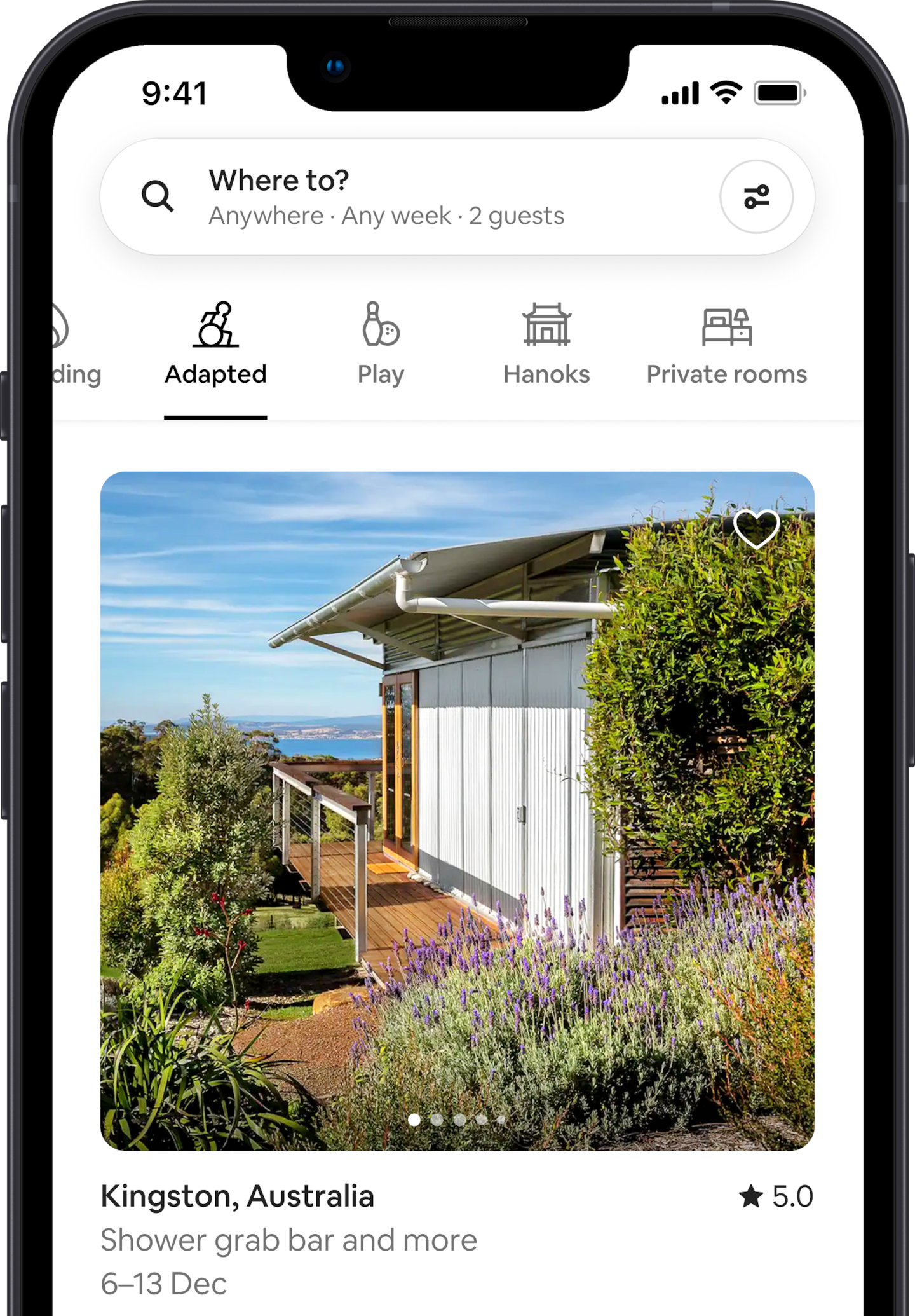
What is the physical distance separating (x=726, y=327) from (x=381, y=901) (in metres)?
8.99

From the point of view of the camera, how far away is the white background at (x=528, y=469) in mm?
1767

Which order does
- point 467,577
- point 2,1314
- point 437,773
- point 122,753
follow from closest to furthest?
1. point 2,1314
2. point 122,753
3. point 467,577
4. point 437,773

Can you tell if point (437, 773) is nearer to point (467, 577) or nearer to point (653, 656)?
point (467, 577)

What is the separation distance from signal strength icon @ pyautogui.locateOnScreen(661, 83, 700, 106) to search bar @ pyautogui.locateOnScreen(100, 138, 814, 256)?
0.28ft

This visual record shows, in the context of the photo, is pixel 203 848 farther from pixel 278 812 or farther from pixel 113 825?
pixel 278 812

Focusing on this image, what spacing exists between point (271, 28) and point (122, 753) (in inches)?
63.1

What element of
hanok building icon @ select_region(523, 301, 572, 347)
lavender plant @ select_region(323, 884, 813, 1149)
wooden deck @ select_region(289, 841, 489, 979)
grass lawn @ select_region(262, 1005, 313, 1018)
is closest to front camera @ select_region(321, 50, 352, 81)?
hanok building icon @ select_region(523, 301, 572, 347)

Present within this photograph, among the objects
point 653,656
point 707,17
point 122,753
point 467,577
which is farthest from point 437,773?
point 707,17

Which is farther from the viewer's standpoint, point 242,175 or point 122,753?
point 122,753

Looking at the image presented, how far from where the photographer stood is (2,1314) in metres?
1.72

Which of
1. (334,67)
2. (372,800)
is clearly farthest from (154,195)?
(372,800)

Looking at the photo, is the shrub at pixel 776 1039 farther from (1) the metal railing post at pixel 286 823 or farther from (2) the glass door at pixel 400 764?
(2) the glass door at pixel 400 764

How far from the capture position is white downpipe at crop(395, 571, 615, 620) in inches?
205

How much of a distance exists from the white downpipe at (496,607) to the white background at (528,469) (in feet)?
10.8
